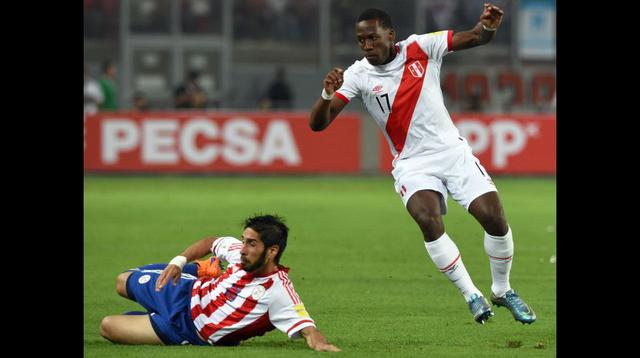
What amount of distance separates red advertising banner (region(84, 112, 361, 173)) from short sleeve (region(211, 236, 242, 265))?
1638 cm

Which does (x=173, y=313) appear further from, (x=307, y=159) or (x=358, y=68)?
(x=307, y=159)

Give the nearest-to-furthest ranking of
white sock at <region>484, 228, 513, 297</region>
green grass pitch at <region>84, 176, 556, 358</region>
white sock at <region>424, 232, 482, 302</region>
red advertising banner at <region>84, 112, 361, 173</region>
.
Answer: green grass pitch at <region>84, 176, 556, 358</region> < white sock at <region>424, 232, 482, 302</region> < white sock at <region>484, 228, 513, 297</region> < red advertising banner at <region>84, 112, 361, 173</region>

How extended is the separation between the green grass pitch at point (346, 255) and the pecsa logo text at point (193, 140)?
0.45 meters

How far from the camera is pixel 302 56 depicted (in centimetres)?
3338

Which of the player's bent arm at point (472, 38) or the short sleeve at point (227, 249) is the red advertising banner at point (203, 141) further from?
the short sleeve at point (227, 249)

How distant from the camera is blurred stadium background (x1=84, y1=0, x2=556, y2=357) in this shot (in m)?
10.9

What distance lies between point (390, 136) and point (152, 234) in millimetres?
6990

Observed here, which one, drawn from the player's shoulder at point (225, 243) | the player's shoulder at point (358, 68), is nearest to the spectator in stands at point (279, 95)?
the player's shoulder at point (358, 68)

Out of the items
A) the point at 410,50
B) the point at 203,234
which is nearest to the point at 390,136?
the point at 410,50

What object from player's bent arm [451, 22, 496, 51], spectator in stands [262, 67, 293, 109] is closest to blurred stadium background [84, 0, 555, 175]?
spectator in stands [262, 67, 293, 109]

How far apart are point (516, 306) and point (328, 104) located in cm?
207

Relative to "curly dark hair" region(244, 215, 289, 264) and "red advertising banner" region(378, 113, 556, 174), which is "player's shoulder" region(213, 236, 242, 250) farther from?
"red advertising banner" region(378, 113, 556, 174)

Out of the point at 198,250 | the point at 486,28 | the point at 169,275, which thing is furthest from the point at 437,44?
the point at 169,275

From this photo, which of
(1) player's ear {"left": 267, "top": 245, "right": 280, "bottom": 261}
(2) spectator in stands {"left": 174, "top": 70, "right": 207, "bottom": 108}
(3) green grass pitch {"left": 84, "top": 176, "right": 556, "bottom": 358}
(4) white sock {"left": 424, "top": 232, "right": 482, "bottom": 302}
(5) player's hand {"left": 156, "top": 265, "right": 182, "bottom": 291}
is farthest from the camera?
(2) spectator in stands {"left": 174, "top": 70, "right": 207, "bottom": 108}
